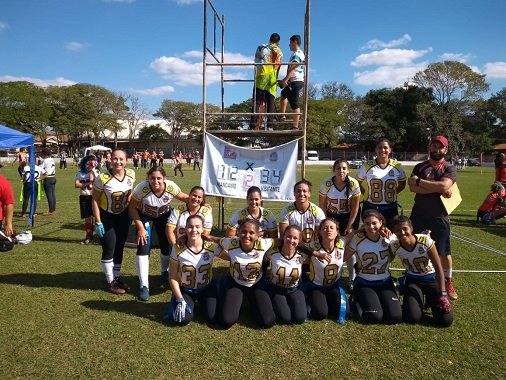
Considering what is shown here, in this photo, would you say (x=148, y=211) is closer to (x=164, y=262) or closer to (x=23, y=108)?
(x=164, y=262)

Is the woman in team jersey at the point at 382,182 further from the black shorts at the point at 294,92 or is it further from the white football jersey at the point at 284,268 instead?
the black shorts at the point at 294,92

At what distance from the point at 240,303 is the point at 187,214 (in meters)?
1.48

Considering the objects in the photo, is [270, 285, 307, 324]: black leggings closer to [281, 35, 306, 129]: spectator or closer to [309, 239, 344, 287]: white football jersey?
[309, 239, 344, 287]: white football jersey

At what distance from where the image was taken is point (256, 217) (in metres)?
5.25

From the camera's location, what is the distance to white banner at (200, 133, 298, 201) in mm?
7457

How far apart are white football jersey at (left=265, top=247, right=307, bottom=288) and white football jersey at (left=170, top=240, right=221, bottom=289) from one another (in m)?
0.65

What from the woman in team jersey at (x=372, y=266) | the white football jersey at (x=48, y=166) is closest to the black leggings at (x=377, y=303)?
the woman in team jersey at (x=372, y=266)

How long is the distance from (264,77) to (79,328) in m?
5.74

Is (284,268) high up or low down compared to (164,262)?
up

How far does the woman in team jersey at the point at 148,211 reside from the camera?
511 cm

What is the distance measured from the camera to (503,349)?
384 centimetres

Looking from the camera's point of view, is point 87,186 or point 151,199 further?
point 87,186

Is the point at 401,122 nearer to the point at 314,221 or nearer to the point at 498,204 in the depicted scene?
the point at 498,204

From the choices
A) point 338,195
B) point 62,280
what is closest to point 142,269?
point 62,280
